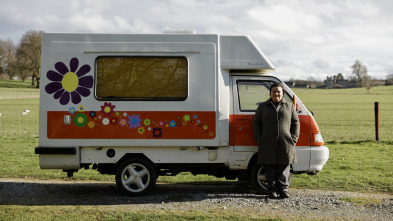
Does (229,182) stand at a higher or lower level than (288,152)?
lower

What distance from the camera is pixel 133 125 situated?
7.16m

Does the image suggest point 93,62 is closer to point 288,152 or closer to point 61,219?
point 61,219

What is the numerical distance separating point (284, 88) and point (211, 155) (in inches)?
69.7

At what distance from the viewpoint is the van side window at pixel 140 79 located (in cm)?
718

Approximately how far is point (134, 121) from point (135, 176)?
39.8 inches

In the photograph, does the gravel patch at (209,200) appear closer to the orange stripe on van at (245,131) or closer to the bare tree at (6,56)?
the orange stripe on van at (245,131)

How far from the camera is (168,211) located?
20.8ft

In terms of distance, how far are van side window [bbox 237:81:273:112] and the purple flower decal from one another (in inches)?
105

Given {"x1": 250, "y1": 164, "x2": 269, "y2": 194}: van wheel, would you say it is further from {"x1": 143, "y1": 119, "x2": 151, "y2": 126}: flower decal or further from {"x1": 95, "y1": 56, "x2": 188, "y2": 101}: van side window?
{"x1": 143, "y1": 119, "x2": 151, "y2": 126}: flower decal

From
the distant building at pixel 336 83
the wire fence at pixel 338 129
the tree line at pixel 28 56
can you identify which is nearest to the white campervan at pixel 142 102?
the wire fence at pixel 338 129

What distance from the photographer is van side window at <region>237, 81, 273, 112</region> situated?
295 inches

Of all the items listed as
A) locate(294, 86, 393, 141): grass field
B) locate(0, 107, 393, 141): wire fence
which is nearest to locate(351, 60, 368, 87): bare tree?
locate(294, 86, 393, 141): grass field

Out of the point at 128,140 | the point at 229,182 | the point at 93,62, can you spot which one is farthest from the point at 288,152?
the point at 93,62

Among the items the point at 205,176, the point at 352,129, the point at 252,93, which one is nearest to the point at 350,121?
the point at 352,129
